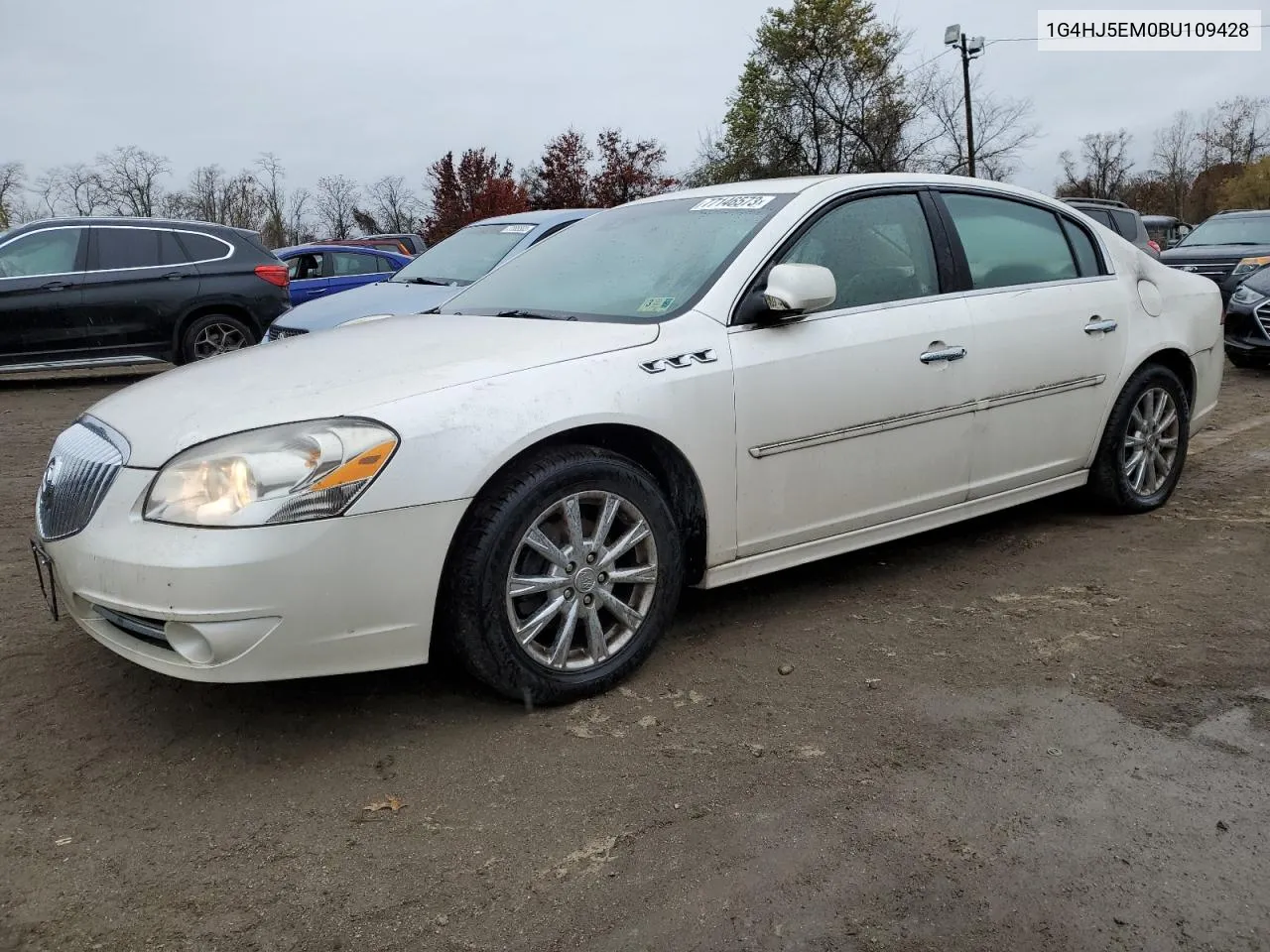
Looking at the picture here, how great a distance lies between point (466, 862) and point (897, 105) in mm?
35902

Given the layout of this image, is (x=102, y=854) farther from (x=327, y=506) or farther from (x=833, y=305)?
(x=833, y=305)

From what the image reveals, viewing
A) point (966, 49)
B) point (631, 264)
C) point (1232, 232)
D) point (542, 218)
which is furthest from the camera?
point (966, 49)

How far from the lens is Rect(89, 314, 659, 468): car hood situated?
282cm

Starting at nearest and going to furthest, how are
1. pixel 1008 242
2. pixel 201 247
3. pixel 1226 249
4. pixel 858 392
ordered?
pixel 858 392 → pixel 1008 242 → pixel 201 247 → pixel 1226 249

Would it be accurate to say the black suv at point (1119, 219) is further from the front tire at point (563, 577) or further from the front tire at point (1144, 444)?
the front tire at point (563, 577)

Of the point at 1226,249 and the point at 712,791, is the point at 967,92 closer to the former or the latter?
the point at 1226,249

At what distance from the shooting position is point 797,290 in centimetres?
339

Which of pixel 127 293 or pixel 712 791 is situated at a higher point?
pixel 127 293

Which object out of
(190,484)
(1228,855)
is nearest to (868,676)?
(1228,855)

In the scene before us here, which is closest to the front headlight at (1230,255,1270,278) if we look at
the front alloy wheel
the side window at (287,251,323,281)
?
the front alloy wheel

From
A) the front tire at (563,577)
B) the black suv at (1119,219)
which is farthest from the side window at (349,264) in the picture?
the front tire at (563,577)

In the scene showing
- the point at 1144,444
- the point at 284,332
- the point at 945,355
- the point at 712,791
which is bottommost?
the point at 712,791

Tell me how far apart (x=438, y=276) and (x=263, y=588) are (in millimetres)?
5574

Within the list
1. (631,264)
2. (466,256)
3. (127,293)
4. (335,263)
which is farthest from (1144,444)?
(335,263)
